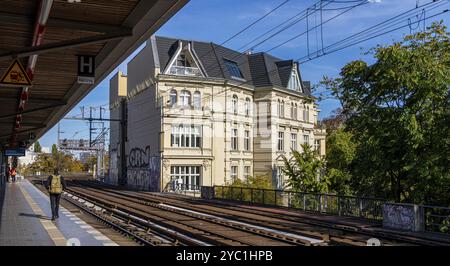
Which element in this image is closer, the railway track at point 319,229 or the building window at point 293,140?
the railway track at point 319,229

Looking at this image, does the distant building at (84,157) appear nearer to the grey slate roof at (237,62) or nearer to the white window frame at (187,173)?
the grey slate roof at (237,62)

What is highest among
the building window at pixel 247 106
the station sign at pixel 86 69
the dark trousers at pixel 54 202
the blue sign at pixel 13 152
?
the building window at pixel 247 106

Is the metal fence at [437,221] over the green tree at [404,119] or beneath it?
beneath

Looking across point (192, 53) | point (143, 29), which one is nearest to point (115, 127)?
point (192, 53)

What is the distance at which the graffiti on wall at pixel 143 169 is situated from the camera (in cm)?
4656

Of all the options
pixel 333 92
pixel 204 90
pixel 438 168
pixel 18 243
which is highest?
pixel 204 90

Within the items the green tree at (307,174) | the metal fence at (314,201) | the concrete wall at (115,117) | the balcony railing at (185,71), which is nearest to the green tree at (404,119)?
the metal fence at (314,201)

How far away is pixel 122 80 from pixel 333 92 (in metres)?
44.3

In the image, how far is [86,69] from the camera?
412 inches

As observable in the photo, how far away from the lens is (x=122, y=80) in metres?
65.9

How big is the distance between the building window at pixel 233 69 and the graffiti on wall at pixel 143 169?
11.5 meters
